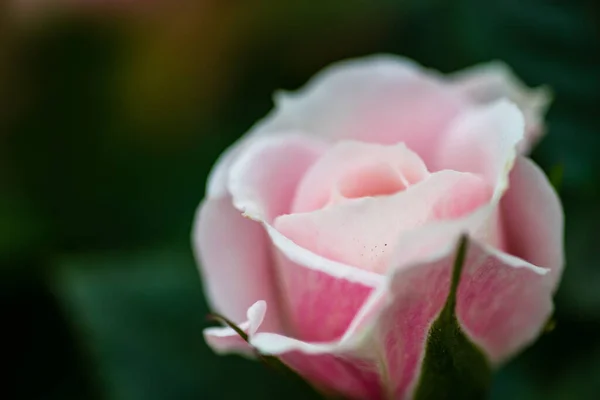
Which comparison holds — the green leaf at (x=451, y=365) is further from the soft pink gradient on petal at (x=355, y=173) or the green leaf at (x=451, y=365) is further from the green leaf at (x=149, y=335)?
the green leaf at (x=149, y=335)

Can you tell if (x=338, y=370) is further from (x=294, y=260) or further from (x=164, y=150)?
(x=164, y=150)

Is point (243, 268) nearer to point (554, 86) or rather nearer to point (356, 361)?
point (356, 361)

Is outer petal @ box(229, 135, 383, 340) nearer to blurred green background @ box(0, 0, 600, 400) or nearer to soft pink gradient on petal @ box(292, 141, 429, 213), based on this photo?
soft pink gradient on petal @ box(292, 141, 429, 213)

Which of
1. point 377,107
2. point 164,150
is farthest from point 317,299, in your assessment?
point 164,150

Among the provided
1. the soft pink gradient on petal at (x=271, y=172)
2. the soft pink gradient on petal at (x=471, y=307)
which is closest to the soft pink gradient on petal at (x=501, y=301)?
the soft pink gradient on petal at (x=471, y=307)

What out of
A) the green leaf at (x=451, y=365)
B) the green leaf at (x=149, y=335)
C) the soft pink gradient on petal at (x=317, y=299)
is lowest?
the green leaf at (x=149, y=335)

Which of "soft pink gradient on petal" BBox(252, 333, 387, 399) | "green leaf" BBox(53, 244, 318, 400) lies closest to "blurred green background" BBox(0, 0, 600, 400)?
"green leaf" BBox(53, 244, 318, 400)
